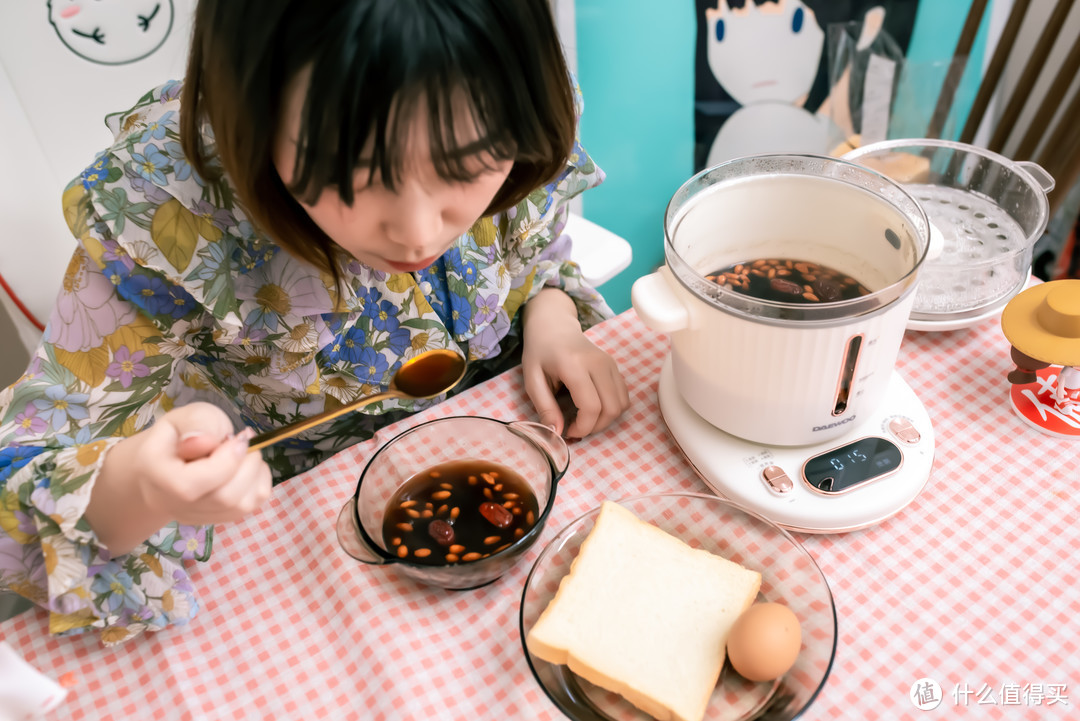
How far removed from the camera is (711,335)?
73cm

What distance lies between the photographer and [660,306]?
2.45 feet

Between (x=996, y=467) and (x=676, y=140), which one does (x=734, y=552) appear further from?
(x=676, y=140)

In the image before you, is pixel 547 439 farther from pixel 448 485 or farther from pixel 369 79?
pixel 369 79

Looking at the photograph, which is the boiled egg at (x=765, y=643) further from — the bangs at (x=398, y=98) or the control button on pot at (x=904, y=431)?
the bangs at (x=398, y=98)

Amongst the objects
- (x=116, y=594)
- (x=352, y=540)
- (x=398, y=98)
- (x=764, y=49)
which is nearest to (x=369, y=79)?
(x=398, y=98)

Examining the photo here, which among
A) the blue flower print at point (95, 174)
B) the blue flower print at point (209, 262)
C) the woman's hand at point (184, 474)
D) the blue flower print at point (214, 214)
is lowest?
the woman's hand at point (184, 474)

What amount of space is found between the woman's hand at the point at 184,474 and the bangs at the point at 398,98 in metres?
0.21

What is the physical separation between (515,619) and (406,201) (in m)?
0.40

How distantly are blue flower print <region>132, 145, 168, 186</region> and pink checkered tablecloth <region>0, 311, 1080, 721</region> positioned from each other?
0.35m

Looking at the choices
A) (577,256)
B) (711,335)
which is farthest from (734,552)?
(577,256)

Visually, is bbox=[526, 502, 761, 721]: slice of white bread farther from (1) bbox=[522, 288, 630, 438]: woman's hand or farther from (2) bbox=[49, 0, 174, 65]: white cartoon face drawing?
(2) bbox=[49, 0, 174, 65]: white cartoon face drawing

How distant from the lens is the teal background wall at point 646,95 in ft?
5.52

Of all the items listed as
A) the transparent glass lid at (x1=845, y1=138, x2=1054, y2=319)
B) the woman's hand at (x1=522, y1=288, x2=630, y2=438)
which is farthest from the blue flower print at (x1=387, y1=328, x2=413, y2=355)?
the transparent glass lid at (x1=845, y1=138, x2=1054, y2=319)

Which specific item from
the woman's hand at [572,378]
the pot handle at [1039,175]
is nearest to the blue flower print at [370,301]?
the woman's hand at [572,378]
